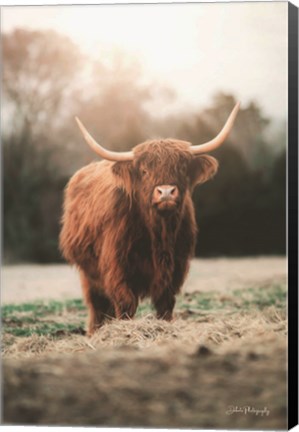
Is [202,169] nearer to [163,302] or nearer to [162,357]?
[163,302]

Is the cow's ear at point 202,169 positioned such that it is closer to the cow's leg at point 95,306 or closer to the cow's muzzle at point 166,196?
the cow's muzzle at point 166,196

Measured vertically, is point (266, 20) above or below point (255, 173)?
above

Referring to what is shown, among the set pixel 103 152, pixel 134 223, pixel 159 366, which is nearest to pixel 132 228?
pixel 134 223

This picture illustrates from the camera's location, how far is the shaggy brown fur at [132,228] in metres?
9.48

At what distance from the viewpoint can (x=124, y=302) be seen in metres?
9.61

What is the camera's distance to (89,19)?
970cm

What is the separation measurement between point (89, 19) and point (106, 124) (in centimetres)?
76

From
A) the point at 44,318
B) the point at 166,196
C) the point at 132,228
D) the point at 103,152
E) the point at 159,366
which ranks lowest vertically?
the point at 159,366

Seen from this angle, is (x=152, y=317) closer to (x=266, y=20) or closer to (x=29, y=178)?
(x=29, y=178)

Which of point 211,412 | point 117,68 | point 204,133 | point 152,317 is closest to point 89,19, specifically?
point 117,68

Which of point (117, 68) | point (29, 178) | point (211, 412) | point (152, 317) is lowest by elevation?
point (211, 412)

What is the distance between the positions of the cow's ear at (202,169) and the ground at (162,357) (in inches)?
22.6

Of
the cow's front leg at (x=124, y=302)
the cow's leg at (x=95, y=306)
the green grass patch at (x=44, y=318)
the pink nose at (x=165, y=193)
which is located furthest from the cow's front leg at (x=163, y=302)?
the pink nose at (x=165, y=193)

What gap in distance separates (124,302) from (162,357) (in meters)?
0.49
